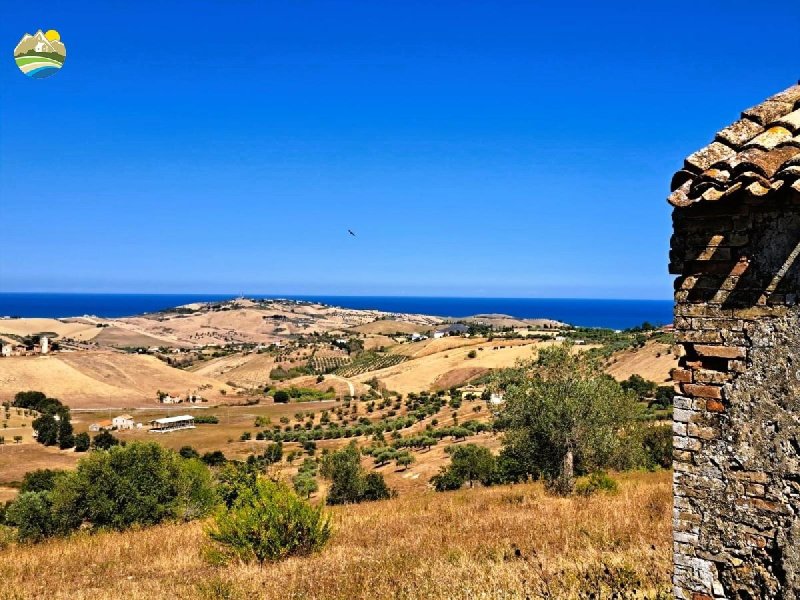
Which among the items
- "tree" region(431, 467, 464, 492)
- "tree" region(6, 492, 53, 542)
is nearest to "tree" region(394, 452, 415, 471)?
"tree" region(431, 467, 464, 492)

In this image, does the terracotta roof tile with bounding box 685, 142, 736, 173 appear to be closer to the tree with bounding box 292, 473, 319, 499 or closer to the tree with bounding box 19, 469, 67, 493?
the tree with bounding box 292, 473, 319, 499

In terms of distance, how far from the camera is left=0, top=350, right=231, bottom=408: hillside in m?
75.8

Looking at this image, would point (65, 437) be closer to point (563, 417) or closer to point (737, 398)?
point (563, 417)

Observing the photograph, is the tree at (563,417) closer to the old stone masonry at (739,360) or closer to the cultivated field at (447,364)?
the old stone masonry at (739,360)

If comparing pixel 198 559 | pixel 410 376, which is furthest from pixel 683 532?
pixel 410 376

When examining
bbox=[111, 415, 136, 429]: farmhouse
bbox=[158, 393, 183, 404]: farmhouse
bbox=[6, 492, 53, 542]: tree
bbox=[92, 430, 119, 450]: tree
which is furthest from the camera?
bbox=[158, 393, 183, 404]: farmhouse

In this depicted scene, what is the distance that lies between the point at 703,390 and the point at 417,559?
6.75 metres

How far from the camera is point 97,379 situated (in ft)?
274

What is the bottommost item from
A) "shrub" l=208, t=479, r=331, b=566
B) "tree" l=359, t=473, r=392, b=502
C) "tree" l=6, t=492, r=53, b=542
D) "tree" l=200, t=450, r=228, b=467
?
"tree" l=200, t=450, r=228, b=467

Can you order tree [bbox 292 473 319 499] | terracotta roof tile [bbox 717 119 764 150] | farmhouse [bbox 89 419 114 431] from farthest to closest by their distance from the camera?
farmhouse [bbox 89 419 114 431] < tree [bbox 292 473 319 499] < terracotta roof tile [bbox 717 119 764 150]

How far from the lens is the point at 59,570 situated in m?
11.5

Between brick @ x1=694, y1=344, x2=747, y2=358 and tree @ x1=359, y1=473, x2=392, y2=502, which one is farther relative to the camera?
tree @ x1=359, y1=473, x2=392, y2=502

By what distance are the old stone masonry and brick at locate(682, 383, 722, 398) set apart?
0.01m

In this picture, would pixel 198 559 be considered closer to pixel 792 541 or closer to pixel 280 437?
pixel 792 541
